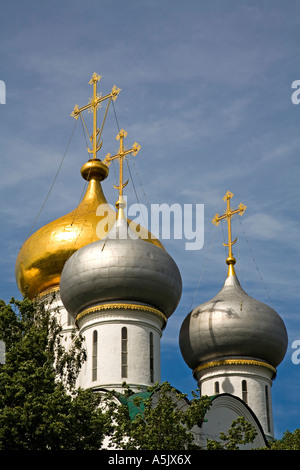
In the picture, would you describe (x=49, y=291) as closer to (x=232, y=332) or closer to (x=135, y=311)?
(x=135, y=311)

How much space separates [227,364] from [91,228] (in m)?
4.79

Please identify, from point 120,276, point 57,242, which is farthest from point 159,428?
point 57,242

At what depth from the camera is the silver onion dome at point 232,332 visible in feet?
78.7

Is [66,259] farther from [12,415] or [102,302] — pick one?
[12,415]

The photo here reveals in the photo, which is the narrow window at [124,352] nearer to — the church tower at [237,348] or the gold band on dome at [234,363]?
the church tower at [237,348]

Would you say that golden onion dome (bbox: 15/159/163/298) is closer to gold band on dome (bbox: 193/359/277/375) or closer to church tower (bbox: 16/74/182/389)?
church tower (bbox: 16/74/182/389)

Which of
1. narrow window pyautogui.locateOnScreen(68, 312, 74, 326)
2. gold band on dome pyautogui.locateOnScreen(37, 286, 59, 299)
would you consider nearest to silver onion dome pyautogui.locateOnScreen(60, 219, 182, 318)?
narrow window pyautogui.locateOnScreen(68, 312, 74, 326)

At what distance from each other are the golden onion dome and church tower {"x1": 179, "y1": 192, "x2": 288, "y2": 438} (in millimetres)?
2835

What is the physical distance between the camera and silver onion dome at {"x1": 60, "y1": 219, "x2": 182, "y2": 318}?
2208 centimetres

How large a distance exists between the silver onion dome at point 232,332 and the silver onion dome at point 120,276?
1.53 metres

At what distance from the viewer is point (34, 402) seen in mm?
15102

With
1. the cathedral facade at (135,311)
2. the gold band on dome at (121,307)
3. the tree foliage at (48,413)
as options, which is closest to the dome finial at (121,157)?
the cathedral facade at (135,311)
